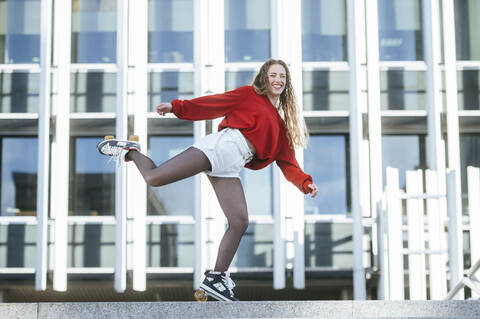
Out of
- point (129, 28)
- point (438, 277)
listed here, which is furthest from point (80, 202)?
point (438, 277)

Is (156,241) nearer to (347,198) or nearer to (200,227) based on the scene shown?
(200,227)

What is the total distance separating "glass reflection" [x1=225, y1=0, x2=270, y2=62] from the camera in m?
12.9

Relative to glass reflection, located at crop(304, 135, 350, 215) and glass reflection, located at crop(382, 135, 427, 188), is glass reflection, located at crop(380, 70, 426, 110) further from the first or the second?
glass reflection, located at crop(304, 135, 350, 215)

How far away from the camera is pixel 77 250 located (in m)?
12.5

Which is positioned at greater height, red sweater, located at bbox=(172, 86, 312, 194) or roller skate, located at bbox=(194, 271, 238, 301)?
red sweater, located at bbox=(172, 86, 312, 194)

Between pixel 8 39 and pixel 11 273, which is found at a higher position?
pixel 8 39

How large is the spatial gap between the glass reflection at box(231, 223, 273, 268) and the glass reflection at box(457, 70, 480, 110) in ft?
12.4

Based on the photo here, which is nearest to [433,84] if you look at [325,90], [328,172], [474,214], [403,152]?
[403,152]

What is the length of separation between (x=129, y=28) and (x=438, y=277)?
6.20 m

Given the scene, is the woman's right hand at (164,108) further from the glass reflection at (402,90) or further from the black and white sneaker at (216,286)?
the glass reflection at (402,90)

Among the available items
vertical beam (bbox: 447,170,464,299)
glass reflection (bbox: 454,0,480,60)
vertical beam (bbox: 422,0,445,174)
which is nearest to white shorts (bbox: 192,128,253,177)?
vertical beam (bbox: 447,170,464,299)

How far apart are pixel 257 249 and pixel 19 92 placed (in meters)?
4.75

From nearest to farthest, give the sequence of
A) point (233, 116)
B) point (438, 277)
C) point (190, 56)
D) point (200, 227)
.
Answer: point (233, 116) < point (438, 277) < point (200, 227) < point (190, 56)

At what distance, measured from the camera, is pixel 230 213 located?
5219 mm
